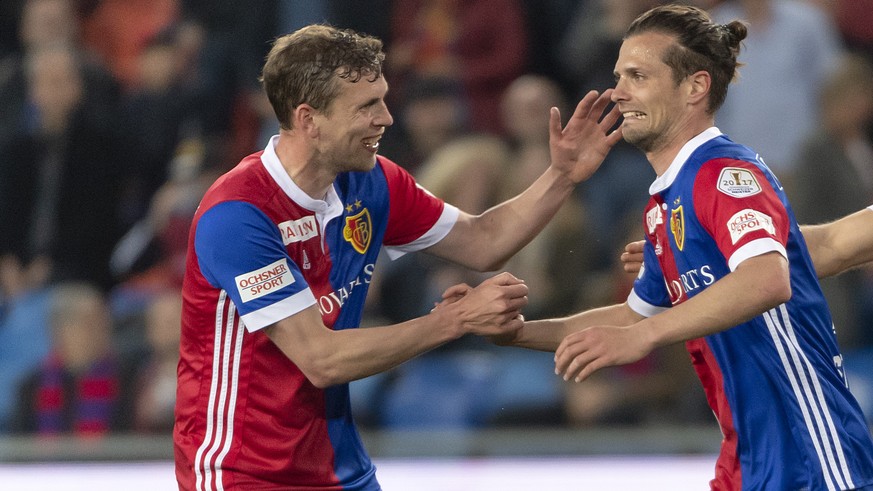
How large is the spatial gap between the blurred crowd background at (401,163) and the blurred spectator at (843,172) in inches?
0.5

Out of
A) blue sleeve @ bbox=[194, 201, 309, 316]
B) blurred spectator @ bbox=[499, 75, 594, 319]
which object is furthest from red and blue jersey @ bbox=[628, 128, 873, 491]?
blurred spectator @ bbox=[499, 75, 594, 319]

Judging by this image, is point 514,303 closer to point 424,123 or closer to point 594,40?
point 424,123

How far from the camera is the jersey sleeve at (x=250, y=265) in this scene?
3621 mm

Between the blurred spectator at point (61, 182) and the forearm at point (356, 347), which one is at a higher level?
the blurred spectator at point (61, 182)

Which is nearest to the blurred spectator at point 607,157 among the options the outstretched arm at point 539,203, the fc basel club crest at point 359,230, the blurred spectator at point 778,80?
the blurred spectator at point 778,80

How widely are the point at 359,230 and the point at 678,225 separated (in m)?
1.07

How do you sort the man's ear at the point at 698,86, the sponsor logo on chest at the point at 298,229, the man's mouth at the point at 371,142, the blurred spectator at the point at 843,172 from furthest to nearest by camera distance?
1. the blurred spectator at the point at 843,172
2. the man's mouth at the point at 371,142
3. the sponsor logo on chest at the point at 298,229
4. the man's ear at the point at 698,86

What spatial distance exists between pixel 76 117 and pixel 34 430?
193cm

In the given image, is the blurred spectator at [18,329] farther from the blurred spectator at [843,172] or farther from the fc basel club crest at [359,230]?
the blurred spectator at [843,172]

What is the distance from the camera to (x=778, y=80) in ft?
23.1

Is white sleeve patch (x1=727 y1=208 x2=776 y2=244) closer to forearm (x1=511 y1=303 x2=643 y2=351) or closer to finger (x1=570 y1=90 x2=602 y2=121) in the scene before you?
forearm (x1=511 y1=303 x2=643 y2=351)

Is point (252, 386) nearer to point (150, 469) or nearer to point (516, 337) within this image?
point (516, 337)

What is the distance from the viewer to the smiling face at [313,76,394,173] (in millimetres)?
3830

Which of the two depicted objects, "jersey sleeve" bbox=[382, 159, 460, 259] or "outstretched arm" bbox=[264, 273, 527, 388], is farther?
"jersey sleeve" bbox=[382, 159, 460, 259]
